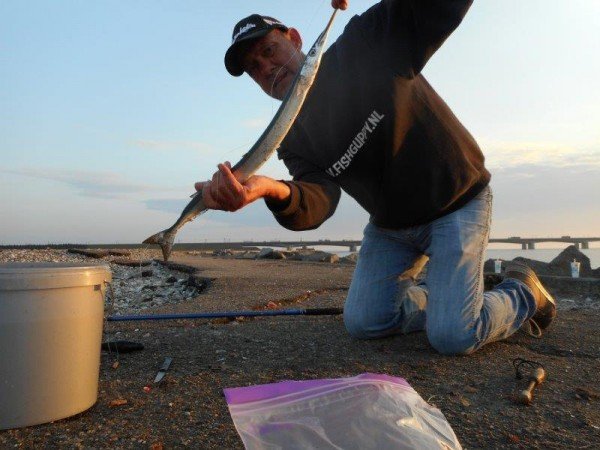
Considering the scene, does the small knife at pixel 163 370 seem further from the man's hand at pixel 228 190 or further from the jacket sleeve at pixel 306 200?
the jacket sleeve at pixel 306 200

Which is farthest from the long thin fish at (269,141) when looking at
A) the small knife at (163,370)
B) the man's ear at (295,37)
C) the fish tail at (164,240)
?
the man's ear at (295,37)

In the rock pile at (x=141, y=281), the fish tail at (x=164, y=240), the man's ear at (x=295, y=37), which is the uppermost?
the man's ear at (x=295, y=37)

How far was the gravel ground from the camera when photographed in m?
1.98

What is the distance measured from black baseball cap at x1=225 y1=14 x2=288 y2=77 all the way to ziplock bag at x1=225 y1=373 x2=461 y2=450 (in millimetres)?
2223

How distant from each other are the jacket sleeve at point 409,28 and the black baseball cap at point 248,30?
1.95ft

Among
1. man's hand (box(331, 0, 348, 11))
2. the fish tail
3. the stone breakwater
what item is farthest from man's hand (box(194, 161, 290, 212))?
man's hand (box(331, 0, 348, 11))

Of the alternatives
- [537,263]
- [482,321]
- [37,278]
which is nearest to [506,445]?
[482,321]

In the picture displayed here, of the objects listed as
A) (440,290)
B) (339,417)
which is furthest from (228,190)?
(440,290)

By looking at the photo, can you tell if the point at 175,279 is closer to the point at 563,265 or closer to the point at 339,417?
the point at 563,265

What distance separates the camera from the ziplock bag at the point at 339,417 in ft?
5.64

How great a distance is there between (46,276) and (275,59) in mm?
2143

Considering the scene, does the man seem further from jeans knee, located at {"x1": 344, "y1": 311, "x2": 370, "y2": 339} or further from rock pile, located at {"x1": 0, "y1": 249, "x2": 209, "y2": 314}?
rock pile, located at {"x1": 0, "y1": 249, "x2": 209, "y2": 314}

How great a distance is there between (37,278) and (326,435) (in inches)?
51.0

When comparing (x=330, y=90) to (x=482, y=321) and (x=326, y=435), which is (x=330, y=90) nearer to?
(x=482, y=321)
